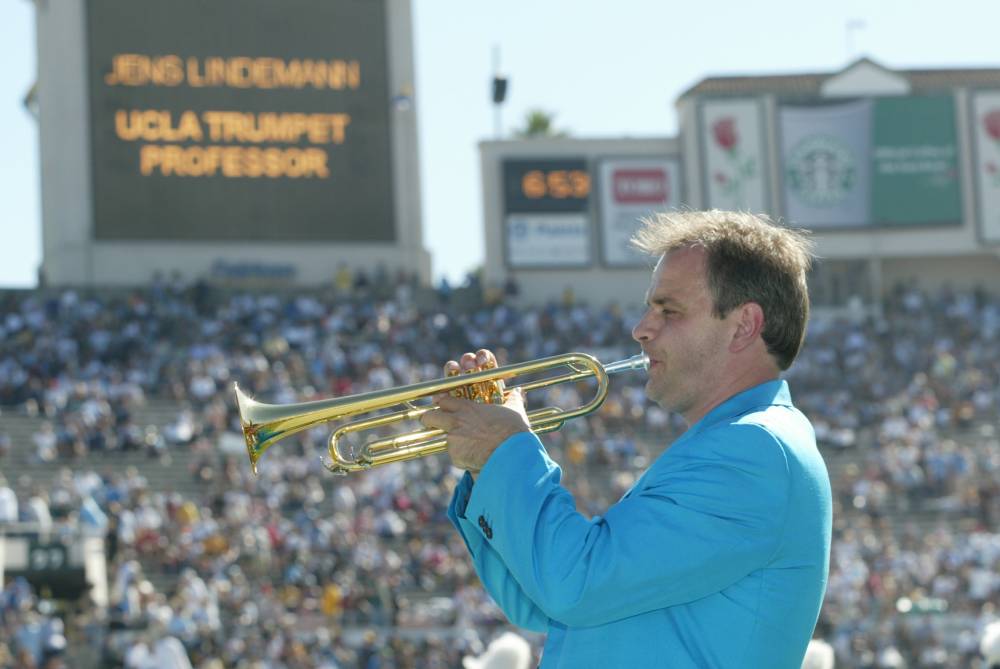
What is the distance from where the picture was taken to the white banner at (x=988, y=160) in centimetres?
3772

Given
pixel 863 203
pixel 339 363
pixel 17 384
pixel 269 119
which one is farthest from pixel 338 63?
pixel 863 203

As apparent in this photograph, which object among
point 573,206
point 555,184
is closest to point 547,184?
point 555,184

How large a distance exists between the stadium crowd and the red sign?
2712 mm

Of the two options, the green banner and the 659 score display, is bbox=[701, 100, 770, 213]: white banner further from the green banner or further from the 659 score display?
the 659 score display

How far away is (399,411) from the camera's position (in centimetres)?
371

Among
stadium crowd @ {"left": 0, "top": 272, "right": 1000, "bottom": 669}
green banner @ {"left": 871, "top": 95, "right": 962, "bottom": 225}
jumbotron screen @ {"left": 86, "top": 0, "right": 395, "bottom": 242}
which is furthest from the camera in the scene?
green banner @ {"left": 871, "top": 95, "right": 962, "bottom": 225}

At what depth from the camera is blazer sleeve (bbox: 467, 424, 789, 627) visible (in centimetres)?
275

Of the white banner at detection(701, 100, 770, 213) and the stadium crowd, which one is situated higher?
the white banner at detection(701, 100, 770, 213)

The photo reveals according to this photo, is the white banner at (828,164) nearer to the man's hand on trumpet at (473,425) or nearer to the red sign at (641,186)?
the red sign at (641,186)

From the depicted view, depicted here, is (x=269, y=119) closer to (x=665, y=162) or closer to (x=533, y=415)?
(x=665, y=162)

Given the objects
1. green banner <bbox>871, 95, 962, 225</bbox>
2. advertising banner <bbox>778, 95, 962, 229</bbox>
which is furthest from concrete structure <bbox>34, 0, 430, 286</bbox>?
green banner <bbox>871, 95, 962, 225</bbox>

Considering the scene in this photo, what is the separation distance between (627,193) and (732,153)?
261 centimetres

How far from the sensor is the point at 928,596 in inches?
930

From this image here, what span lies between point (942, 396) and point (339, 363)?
11.3 meters
